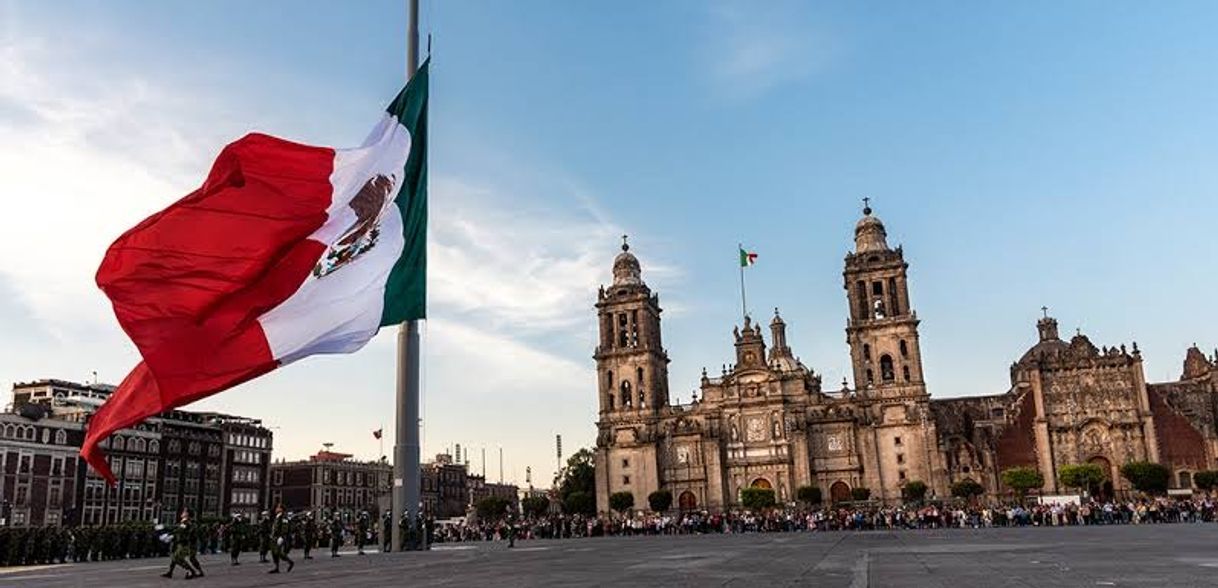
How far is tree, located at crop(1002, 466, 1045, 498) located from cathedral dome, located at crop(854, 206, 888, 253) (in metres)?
25.4

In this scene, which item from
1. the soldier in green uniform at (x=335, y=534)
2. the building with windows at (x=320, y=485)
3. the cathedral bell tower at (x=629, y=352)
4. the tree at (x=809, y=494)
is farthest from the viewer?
the building with windows at (x=320, y=485)

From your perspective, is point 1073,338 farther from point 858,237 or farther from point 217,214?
point 217,214

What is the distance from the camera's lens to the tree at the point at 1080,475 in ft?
258

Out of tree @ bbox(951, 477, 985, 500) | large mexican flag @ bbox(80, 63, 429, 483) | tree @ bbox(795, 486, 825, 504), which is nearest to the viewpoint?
large mexican flag @ bbox(80, 63, 429, 483)

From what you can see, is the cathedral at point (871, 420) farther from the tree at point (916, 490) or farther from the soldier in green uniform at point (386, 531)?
the soldier in green uniform at point (386, 531)

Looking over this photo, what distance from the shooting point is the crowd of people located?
25438mm

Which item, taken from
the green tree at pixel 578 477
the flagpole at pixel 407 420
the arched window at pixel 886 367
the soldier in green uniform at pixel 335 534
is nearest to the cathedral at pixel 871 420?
the arched window at pixel 886 367

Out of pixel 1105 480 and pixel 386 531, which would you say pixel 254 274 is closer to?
pixel 386 531

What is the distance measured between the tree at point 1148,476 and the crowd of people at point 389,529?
42.0 ft

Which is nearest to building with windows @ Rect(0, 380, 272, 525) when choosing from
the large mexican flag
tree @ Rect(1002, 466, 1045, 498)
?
the large mexican flag

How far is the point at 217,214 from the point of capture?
15219mm

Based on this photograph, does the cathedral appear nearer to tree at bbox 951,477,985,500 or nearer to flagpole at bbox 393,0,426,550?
tree at bbox 951,477,985,500

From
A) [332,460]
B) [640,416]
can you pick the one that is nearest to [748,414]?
[640,416]

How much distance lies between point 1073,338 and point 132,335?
309ft
